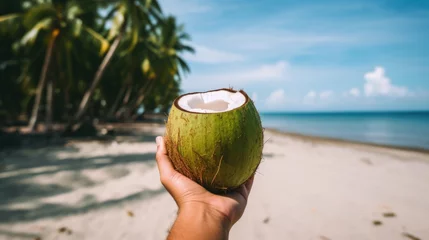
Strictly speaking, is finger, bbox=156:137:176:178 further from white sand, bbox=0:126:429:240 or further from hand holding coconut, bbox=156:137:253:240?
white sand, bbox=0:126:429:240

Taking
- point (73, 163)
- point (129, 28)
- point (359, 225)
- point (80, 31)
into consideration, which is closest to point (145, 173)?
point (73, 163)

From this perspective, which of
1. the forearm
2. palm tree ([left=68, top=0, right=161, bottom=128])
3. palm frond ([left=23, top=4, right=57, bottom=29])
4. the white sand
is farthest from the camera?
palm tree ([left=68, top=0, right=161, bottom=128])

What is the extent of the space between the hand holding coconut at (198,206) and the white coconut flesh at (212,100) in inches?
12.7

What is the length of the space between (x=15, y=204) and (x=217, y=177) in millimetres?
3965

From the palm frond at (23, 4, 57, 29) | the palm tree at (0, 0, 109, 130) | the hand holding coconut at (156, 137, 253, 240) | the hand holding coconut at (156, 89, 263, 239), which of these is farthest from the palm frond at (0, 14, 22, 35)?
the hand holding coconut at (156, 89, 263, 239)

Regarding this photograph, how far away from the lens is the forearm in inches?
51.0

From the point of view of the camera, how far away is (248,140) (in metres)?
1.55

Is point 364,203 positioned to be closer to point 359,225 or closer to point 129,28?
point 359,225

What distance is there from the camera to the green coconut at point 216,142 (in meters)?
1.51

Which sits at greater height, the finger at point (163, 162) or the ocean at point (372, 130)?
the finger at point (163, 162)

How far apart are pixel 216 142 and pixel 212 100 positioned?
17.1 inches

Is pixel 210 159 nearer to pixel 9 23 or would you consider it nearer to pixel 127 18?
pixel 127 18

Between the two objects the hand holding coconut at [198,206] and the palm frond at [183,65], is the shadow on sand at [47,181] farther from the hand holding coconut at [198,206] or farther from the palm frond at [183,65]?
the palm frond at [183,65]

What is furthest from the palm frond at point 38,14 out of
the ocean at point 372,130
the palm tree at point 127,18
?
the ocean at point 372,130
